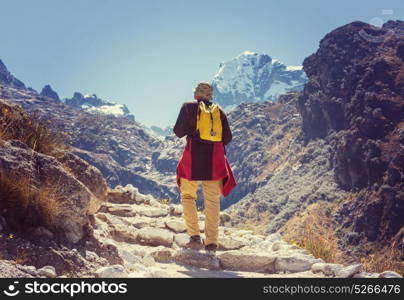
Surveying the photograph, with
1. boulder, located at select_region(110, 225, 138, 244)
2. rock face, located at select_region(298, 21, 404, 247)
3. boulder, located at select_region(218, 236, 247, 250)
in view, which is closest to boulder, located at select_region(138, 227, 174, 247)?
boulder, located at select_region(110, 225, 138, 244)

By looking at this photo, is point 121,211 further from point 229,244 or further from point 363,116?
point 363,116

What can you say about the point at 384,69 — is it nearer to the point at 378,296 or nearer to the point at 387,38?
the point at 387,38

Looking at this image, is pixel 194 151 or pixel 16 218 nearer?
pixel 16 218

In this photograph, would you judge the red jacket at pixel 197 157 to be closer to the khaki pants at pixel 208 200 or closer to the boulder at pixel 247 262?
the khaki pants at pixel 208 200

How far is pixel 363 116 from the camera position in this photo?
8362cm

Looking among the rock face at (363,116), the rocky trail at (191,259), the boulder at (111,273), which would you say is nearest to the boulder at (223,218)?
the rocky trail at (191,259)

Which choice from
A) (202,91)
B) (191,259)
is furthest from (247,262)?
(202,91)

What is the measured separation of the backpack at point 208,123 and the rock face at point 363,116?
64.4 metres

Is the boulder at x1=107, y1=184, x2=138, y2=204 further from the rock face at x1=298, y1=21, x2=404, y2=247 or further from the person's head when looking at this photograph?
the rock face at x1=298, y1=21, x2=404, y2=247

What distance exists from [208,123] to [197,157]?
18.5 inches

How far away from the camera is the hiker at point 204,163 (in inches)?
214

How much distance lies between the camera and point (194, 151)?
5.47m

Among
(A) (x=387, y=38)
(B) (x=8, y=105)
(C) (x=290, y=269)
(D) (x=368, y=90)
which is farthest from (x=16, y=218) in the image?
(A) (x=387, y=38)

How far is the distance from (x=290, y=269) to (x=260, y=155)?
545 feet
